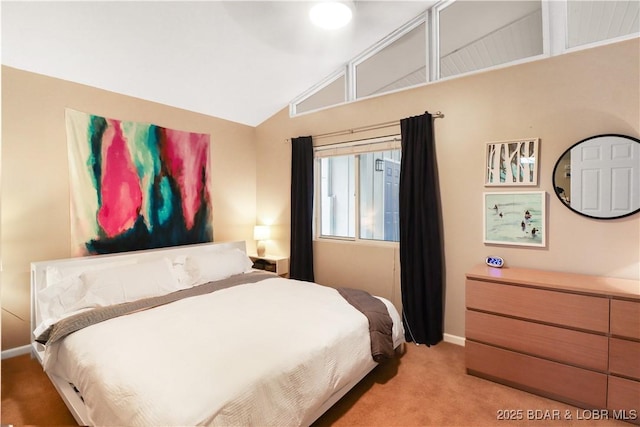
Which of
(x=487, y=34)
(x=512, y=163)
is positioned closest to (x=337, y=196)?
(x=512, y=163)

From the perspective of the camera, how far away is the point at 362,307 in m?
2.54

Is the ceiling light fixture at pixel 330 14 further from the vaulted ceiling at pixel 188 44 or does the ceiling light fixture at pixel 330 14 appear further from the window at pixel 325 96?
the window at pixel 325 96

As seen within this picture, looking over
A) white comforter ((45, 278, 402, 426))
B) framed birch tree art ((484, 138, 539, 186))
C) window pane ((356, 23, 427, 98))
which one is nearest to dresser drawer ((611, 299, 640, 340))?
framed birch tree art ((484, 138, 539, 186))

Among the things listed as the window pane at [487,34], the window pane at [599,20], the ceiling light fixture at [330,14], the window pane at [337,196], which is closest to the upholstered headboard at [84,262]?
the window pane at [337,196]

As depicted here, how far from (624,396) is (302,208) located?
3071mm

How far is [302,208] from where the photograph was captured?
409 centimetres

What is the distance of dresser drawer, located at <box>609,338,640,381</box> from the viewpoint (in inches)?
81.2

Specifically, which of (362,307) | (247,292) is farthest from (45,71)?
(362,307)

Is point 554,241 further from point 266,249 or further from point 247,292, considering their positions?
point 266,249

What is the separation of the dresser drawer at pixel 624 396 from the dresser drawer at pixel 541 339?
0.10 m

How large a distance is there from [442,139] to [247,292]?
85.4 inches

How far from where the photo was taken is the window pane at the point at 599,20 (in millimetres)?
2432

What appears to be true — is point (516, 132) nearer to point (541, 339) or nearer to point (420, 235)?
point (420, 235)

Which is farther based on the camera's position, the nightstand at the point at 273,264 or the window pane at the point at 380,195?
the nightstand at the point at 273,264
